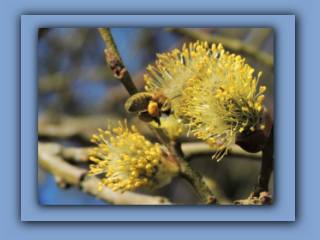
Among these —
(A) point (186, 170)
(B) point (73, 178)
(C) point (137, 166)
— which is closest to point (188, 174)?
(A) point (186, 170)

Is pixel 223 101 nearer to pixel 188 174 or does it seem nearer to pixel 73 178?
pixel 188 174

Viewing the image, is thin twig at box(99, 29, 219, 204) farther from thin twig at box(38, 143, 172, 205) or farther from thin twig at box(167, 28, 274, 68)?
thin twig at box(167, 28, 274, 68)

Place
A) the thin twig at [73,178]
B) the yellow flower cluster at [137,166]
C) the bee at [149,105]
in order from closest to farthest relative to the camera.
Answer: the bee at [149,105], the yellow flower cluster at [137,166], the thin twig at [73,178]

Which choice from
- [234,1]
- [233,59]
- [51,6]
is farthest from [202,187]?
[51,6]

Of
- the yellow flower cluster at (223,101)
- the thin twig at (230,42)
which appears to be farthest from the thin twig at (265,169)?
the thin twig at (230,42)

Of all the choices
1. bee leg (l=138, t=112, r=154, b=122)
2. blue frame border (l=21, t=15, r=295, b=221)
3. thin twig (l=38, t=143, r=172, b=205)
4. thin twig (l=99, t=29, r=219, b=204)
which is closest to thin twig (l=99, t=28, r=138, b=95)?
thin twig (l=99, t=29, r=219, b=204)

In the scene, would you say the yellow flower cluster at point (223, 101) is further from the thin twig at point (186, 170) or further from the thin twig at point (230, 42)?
the thin twig at point (230, 42)
